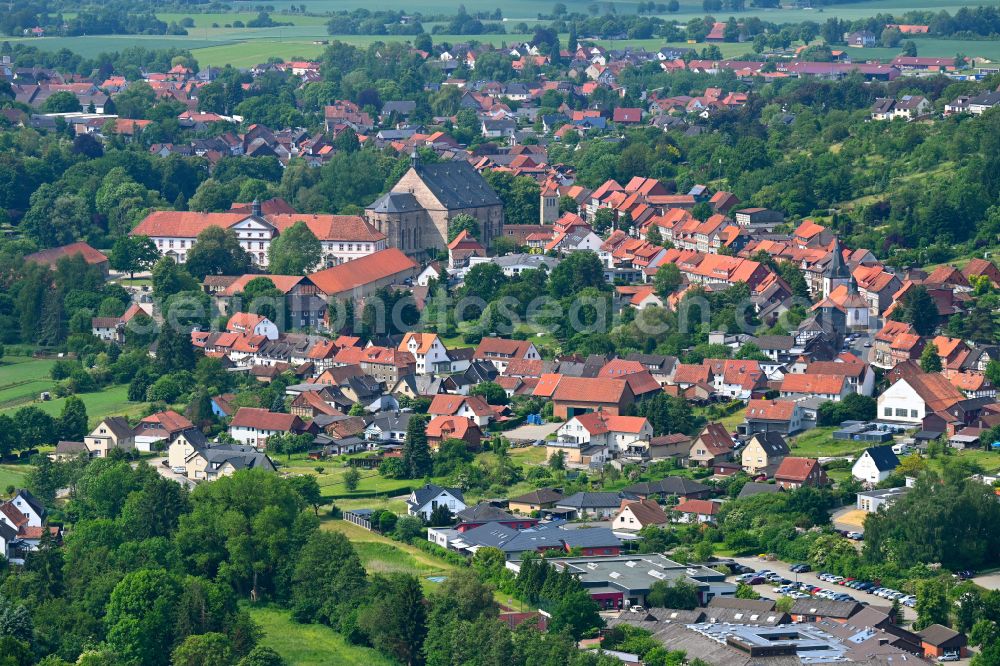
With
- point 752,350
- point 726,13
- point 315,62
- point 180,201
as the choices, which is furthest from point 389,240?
point 726,13

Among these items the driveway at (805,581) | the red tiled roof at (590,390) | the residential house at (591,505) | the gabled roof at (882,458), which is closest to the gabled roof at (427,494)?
the residential house at (591,505)

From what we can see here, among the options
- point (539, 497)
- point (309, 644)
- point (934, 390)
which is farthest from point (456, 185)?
point (309, 644)

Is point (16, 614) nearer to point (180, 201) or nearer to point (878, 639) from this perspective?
point (878, 639)

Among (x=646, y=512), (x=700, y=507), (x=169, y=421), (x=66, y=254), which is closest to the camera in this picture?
(x=646, y=512)

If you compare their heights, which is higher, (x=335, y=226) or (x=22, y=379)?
(x=335, y=226)

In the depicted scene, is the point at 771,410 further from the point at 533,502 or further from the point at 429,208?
the point at 429,208

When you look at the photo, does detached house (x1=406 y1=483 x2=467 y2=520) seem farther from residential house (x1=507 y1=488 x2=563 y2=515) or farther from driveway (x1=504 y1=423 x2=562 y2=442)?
driveway (x1=504 y1=423 x2=562 y2=442)

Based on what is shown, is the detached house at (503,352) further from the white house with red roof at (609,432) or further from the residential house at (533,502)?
the residential house at (533,502)
